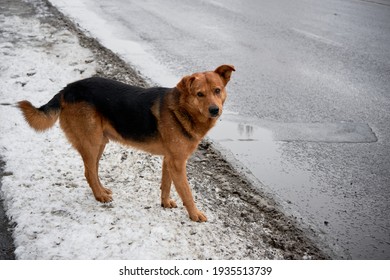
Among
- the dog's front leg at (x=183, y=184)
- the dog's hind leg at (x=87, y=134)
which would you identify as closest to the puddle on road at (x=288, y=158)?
the dog's front leg at (x=183, y=184)

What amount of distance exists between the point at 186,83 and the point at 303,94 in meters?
3.70

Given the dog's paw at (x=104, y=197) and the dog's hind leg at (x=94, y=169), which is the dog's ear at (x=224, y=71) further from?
the dog's paw at (x=104, y=197)

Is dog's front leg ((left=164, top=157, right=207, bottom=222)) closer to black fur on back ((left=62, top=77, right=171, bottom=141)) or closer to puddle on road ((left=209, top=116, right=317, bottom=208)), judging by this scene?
black fur on back ((left=62, top=77, right=171, bottom=141))

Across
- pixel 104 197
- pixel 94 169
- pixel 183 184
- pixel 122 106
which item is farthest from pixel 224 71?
pixel 104 197

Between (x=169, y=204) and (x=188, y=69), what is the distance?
403cm

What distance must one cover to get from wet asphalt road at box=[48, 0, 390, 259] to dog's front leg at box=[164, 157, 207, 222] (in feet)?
3.09

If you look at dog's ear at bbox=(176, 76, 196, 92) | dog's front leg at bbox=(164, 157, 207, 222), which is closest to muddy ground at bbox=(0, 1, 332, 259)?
dog's front leg at bbox=(164, 157, 207, 222)

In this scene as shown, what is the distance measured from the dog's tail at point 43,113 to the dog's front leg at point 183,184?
1.21 metres

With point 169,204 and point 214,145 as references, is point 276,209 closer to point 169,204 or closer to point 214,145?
point 169,204

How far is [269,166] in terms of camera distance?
4.43m

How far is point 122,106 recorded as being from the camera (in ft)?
11.4

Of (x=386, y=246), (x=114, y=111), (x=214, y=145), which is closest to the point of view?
(x=386, y=246)

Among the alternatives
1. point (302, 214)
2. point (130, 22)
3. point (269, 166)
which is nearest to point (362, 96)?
point (269, 166)

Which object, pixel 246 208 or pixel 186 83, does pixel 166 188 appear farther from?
pixel 186 83
